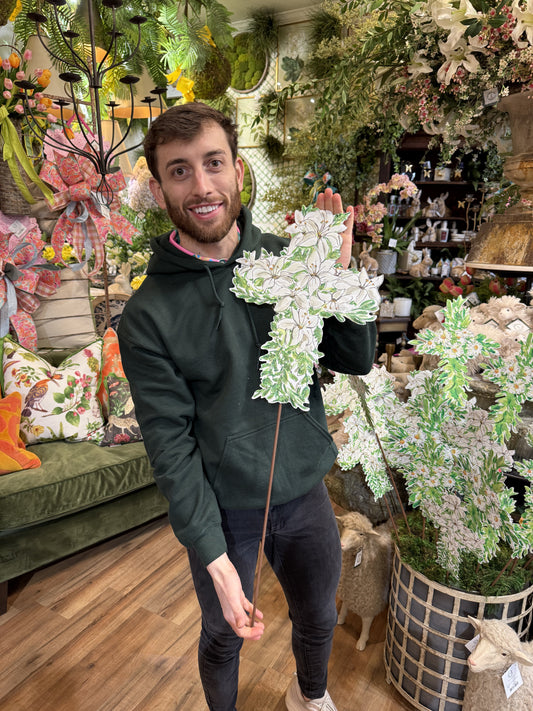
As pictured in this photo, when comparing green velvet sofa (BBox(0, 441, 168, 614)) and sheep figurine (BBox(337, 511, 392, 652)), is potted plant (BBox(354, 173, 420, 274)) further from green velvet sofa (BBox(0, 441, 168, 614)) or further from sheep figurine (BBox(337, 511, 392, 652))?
sheep figurine (BBox(337, 511, 392, 652))

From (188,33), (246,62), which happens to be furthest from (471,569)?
(246,62)

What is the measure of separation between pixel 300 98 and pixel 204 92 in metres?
1.61

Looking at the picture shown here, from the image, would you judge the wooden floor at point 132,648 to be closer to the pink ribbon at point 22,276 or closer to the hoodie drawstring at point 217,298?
the pink ribbon at point 22,276

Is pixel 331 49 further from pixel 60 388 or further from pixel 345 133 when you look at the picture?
pixel 60 388

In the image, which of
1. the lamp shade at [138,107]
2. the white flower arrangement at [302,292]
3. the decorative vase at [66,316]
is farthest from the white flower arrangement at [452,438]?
the lamp shade at [138,107]

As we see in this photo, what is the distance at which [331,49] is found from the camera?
12.6 ft

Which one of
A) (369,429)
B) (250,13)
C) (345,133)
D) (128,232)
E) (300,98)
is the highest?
(250,13)

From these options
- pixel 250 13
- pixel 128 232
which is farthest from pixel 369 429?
pixel 250 13

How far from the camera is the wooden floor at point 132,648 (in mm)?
1503

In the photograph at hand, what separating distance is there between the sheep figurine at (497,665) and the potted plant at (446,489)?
8 centimetres

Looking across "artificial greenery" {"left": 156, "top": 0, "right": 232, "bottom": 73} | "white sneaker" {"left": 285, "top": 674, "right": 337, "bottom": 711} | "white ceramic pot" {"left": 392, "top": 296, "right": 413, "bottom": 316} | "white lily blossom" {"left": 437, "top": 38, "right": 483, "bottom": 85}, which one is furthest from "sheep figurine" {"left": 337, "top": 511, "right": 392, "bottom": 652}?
"white ceramic pot" {"left": 392, "top": 296, "right": 413, "bottom": 316}

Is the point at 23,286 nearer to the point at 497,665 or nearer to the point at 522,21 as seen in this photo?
the point at 522,21

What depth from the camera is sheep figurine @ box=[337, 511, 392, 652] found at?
62.9 inches

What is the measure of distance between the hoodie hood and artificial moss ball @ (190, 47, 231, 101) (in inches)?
98.1
